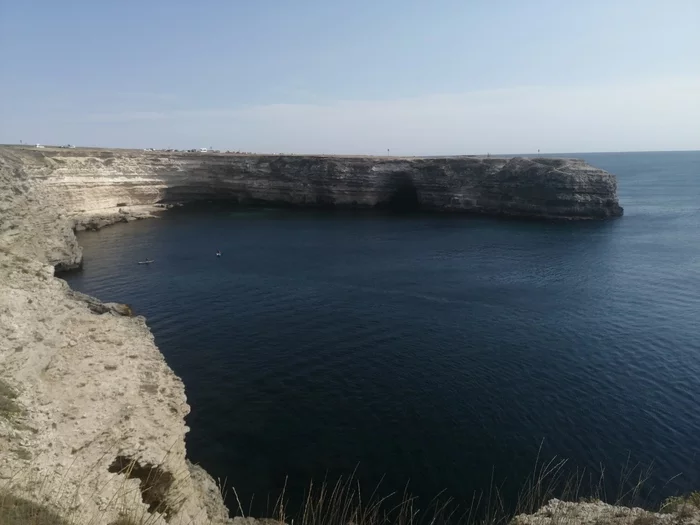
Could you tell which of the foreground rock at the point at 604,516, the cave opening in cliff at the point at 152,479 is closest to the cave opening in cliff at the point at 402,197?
the cave opening in cliff at the point at 152,479

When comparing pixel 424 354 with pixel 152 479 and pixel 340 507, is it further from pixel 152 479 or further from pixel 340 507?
pixel 152 479

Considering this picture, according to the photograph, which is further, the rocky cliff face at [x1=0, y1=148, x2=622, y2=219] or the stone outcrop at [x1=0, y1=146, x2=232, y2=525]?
the rocky cliff face at [x1=0, y1=148, x2=622, y2=219]

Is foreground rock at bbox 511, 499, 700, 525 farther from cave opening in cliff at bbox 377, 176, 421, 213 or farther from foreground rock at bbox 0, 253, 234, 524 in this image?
cave opening in cliff at bbox 377, 176, 421, 213

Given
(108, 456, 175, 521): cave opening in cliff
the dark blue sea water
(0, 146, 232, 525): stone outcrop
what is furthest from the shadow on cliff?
(108, 456, 175, 521): cave opening in cliff

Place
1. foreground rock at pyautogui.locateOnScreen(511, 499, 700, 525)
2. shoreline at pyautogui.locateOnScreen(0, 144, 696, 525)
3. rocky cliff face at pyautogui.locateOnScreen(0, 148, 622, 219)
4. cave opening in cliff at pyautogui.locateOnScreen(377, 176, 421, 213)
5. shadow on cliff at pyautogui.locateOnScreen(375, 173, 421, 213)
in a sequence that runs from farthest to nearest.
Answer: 1. cave opening in cliff at pyautogui.locateOnScreen(377, 176, 421, 213)
2. shadow on cliff at pyautogui.locateOnScreen(375, 173, 421, 213)
3. rocky cliff face at pyautogui.locateOnScreen(0, 148, 622, 219)
4. shoreline at pyautogui.locateOnScreen(0, 144, 696, 525)
5. foreground rock at pyautogui.locateOnScreen(511, 499, 700, 525)

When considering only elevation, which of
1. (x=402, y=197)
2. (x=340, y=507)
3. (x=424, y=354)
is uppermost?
(x=402, y=197)

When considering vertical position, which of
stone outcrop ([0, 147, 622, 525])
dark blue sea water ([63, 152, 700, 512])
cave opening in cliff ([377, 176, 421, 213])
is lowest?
dark blue sea water ([63, 152, 700, 512])

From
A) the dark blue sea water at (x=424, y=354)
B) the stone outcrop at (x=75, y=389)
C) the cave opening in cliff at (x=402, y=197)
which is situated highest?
the cave opening in cliff at (x=402, y=197)

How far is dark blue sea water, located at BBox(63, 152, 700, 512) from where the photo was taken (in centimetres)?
2200

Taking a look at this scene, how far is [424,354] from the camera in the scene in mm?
31969

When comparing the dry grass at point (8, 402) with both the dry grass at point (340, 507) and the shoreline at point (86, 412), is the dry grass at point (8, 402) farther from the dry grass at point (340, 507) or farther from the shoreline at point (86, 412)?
the dry grass at point (340, 507)

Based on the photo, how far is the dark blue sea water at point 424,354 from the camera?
2200 centimetres

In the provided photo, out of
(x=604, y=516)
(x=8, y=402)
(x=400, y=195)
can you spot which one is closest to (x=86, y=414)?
(x=8, y=402)

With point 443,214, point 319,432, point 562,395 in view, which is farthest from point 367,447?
point 443,214
